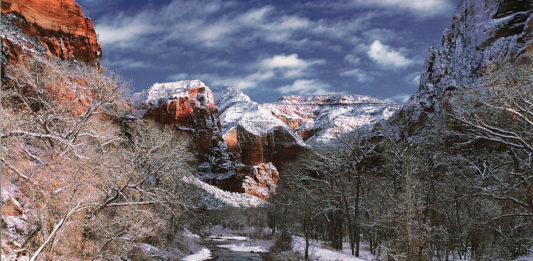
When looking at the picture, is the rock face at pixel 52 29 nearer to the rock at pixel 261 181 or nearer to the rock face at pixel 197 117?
the rock face at pixel 197 117

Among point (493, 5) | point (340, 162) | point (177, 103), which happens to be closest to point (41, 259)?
point (340, 162)

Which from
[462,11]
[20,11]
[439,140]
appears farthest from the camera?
[462,11]

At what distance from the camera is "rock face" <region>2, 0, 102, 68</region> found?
47378 mm

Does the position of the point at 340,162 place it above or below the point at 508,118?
below

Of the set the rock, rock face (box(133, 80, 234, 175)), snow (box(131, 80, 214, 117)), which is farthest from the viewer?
rock face (box(133, 80, 234, 175))

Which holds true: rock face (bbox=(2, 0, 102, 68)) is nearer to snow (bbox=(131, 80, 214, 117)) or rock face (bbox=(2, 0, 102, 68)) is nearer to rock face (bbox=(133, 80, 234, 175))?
snow (bbox=(131, 80, 214, 117))

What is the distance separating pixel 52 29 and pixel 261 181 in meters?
103

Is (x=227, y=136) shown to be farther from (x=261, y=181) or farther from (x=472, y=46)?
(x=472, y=46)

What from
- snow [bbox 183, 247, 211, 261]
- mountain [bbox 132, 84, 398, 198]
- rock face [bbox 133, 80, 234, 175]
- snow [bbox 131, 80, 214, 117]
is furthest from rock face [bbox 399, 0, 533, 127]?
rock face [bbox 133, 80, 234, 175]

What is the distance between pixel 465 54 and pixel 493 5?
13.9 meters

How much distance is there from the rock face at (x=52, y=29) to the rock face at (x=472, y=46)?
58.5 metres

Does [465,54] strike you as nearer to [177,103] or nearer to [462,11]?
[462,11]

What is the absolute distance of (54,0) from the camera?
215 ft

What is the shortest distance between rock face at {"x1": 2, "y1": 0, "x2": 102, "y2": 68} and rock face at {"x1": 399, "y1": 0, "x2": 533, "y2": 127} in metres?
58.5
